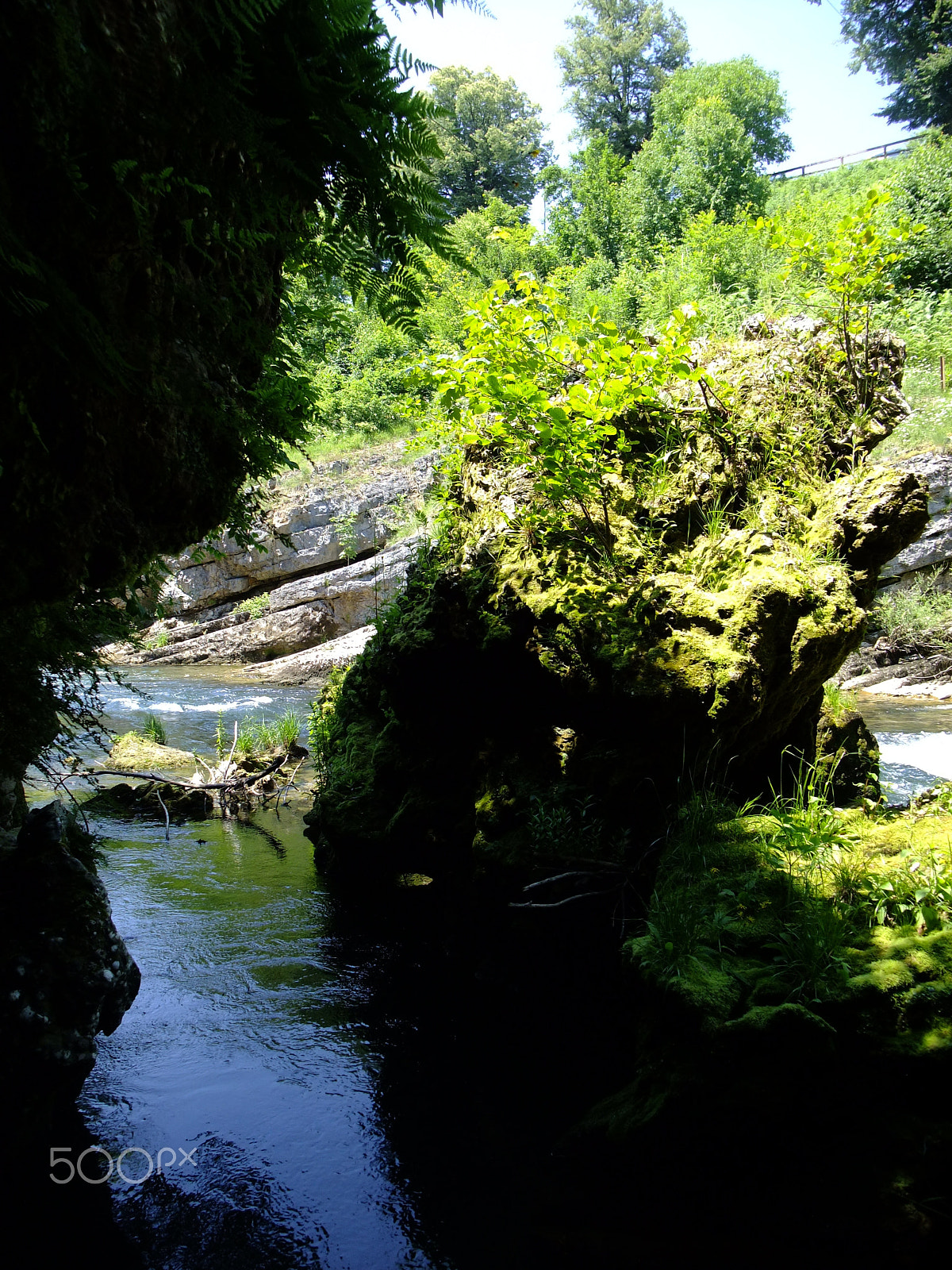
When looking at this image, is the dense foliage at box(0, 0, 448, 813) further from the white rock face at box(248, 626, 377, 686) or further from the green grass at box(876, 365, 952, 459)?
the green grass at box(876, 365, 952, 459)

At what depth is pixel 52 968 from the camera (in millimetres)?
3422

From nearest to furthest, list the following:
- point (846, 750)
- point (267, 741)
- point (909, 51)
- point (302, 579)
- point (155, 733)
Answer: point (846, 750) < point (267, 741) < point (155, 733) < point (302, 579) < point (909, 51)

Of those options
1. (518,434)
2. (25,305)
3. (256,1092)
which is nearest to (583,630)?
(518,434)

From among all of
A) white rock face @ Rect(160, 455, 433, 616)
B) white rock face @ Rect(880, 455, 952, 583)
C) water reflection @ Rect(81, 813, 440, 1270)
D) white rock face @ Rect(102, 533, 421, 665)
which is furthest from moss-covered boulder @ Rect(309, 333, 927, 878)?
white rock face @ Rect(160, 455, 433, 616)

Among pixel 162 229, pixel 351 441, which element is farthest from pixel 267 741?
Result: pixel 351 441

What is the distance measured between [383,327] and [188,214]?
2.82ft

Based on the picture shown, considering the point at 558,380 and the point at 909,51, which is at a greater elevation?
the point at 909,51

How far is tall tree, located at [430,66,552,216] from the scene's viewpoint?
39.2m

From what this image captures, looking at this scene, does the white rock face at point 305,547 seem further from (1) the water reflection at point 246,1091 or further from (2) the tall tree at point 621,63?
(2) the tall tree at point 621,63

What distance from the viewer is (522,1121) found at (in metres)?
3.88

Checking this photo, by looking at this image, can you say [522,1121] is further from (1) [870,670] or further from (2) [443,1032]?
(1) [870,670]

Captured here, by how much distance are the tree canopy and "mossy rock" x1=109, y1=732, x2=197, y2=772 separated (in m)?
35.3

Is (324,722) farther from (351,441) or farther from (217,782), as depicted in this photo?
(351,441)

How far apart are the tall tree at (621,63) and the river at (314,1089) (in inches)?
1858
